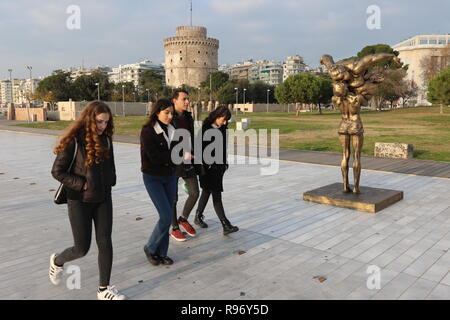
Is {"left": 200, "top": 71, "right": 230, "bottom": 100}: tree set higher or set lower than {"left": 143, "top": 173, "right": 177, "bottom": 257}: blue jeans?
higher

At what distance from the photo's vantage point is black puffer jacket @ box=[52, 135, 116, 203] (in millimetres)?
2877

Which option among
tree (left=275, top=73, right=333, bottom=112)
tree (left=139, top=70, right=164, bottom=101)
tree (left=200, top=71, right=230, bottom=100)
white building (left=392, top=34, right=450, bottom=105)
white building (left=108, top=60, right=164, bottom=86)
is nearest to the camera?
tree (left=275, top=73, right=333, bottom=112)

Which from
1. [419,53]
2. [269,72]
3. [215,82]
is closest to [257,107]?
[215,82]

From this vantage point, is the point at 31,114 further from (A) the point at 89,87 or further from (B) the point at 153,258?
(B) the point at 153,258

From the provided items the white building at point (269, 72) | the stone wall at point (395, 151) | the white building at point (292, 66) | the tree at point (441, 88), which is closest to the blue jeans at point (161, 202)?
the stone wall at point (395, 151)

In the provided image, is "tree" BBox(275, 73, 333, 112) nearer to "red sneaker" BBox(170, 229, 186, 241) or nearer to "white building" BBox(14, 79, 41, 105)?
"white building" BBox(14, 79, 41, 105)

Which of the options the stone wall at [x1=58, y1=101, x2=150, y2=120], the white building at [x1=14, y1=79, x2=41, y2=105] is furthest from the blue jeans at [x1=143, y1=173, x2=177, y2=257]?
the white building at [x1=14, y1=79, x2=41, y2=105]

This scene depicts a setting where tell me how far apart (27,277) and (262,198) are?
4.09 metres

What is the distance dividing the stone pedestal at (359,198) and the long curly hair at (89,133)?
435 centimetres

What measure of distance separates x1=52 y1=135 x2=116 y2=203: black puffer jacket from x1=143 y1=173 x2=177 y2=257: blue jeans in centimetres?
70

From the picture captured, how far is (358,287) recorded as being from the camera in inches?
134

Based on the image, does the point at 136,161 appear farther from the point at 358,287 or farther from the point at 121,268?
the point at 358,287

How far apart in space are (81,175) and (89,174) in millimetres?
70

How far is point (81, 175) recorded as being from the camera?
295 cm
